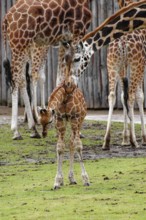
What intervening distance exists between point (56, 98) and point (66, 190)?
3.50ft

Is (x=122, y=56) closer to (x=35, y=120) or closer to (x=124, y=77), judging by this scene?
(x=124, y=77)

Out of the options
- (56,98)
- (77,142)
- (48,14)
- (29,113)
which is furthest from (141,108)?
(56,98)

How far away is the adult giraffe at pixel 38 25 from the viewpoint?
17.4m

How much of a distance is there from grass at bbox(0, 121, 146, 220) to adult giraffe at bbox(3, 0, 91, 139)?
2.21 metres

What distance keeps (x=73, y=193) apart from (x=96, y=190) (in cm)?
32

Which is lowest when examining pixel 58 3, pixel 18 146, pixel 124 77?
pixel 18 146

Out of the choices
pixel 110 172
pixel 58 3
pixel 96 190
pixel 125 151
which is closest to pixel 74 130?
pixel 96 190

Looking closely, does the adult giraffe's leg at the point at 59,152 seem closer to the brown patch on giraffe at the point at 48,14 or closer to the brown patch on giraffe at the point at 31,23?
the brown patch on giraffe at the point at 31,23

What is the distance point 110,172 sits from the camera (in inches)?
505

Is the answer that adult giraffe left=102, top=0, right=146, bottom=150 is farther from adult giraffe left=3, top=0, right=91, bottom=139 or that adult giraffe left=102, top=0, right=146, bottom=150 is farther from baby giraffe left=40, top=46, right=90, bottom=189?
baby giraffe left=40, top=46, right=90, bottom=189

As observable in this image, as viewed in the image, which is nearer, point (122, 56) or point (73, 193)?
point (73, 193)

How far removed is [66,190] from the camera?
1113cm

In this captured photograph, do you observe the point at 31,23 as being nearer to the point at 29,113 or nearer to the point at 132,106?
the point at 29,113

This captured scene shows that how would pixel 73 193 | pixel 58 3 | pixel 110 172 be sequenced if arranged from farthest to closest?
pixel 58 3 < pixel 110 172 < pixel 73 193
